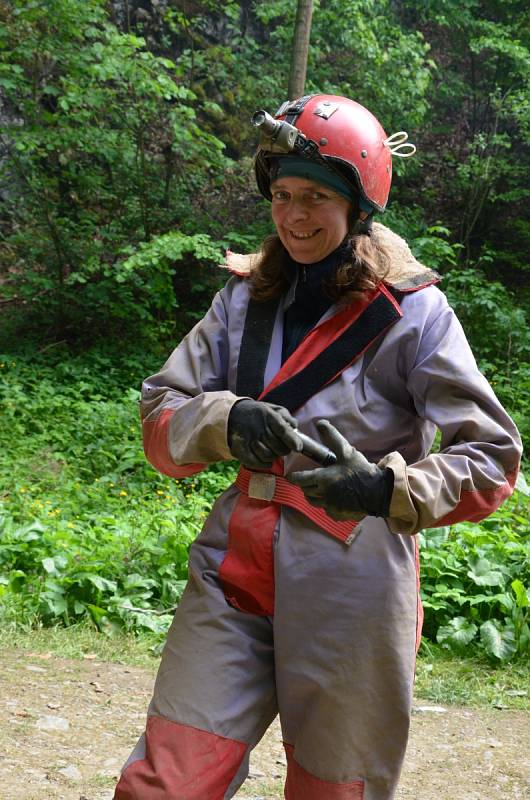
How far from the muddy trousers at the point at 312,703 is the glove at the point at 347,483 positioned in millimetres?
281

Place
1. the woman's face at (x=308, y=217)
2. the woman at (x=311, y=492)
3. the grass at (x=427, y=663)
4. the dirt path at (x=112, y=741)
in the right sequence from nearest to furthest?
the woman at (x=311, y=492) < the woman's face at (x=308, y=217) < the dirt path at (x=112, y=741) < the grass at (x=427, y=663)

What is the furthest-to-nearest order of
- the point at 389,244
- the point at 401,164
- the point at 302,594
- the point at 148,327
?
the point at 401,164 → the point at 148,327 → the point at 389,244 → the point at 302,594

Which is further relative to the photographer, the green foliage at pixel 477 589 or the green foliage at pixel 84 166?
the green foliage at pixel 84 166

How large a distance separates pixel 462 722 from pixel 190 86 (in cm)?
912

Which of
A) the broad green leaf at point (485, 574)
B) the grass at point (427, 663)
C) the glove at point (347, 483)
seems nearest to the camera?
the glove at point (347, 483)

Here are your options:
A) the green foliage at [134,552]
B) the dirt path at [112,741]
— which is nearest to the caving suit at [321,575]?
the dirt path at [112,741]

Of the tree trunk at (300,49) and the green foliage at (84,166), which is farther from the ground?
the tree trunk at (300,49)

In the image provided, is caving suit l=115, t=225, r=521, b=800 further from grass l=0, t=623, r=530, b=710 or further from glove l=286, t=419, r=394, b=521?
grass l=0, t=623, r=530, b=710

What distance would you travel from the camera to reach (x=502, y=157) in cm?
1359

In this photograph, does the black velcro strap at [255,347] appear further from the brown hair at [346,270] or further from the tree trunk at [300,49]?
the tree trunk at [300,49]

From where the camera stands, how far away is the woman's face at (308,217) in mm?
2279

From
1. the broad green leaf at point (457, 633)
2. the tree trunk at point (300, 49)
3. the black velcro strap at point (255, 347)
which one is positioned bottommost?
the broad green leaf at point (457, 633)

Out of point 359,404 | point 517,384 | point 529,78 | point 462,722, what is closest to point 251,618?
point 359,404

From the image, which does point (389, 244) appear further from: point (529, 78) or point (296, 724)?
point (529, 78)
